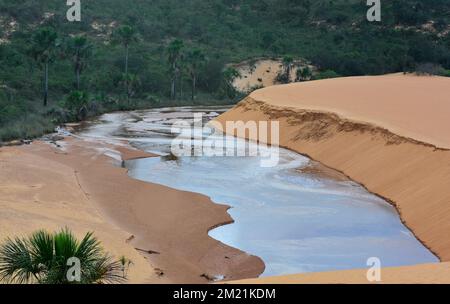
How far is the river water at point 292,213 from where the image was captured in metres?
15.4

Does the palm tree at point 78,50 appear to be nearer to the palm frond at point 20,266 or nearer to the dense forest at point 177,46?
the dense forest at point 177,46

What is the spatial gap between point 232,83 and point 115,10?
107 feet

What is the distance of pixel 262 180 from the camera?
25578 mm

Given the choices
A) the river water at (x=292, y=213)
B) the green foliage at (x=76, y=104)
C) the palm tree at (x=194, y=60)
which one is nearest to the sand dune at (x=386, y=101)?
the river water at (x=292, y=213)

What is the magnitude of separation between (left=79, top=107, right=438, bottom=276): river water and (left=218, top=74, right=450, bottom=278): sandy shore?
33.7 inches

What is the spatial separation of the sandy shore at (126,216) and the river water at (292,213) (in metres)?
0.83

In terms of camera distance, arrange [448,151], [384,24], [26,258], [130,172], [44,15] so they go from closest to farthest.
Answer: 1. [26,258]
2. [448,151]
3. [130,172]
4. [44,15]
5. [384,24]

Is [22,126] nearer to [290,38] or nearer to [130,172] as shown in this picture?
[130,172]

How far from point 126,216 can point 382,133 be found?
1491 cm

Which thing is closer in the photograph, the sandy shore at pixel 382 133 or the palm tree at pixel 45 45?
the sandy shore at pixel 382 133

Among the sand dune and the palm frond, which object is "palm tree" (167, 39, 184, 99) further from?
the palm frond

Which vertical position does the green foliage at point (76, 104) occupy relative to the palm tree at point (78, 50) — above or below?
below

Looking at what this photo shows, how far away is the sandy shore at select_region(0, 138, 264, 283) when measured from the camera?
14219 mm

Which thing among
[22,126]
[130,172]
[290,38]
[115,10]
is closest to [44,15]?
[115,10]
